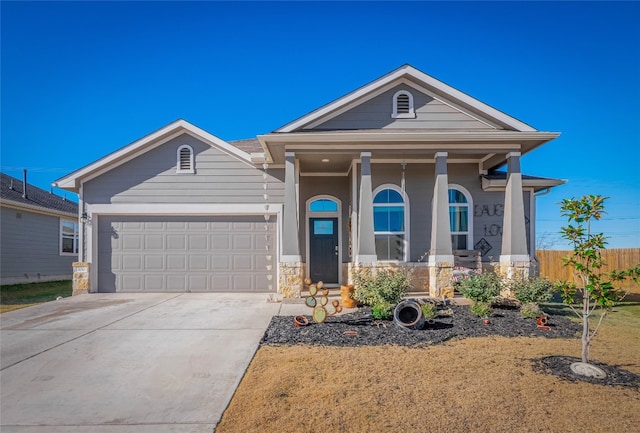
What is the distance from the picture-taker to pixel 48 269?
679 inches

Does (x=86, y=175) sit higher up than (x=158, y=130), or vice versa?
(x=158, y=130)

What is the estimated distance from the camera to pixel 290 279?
32.6ft

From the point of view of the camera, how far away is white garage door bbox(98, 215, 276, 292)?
11.9 meters

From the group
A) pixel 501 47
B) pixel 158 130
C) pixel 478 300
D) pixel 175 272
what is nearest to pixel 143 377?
pixel 478 300

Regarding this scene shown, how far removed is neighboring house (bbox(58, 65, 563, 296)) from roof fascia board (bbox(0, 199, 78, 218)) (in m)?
4.98

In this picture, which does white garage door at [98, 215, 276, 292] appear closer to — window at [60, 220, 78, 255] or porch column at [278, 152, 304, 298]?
porch column at [278, 152, 304, 298]

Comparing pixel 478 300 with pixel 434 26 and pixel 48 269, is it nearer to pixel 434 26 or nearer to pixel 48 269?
pixel 434 26

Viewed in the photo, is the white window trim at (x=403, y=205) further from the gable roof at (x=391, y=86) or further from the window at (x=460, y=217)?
the gable roof at (x=391, y=86)

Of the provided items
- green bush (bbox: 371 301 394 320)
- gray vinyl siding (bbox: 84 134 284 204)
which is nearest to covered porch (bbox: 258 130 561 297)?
gray vinyl siding (bbox: 84 134 284 204)

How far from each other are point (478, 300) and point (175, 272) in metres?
8.07

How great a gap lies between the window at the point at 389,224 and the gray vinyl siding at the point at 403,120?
71.5 inches

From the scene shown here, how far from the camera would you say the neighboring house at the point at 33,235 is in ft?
49.7

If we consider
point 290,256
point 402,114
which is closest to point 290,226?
point 290,256

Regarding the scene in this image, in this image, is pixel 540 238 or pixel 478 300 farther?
pixel 540 238
